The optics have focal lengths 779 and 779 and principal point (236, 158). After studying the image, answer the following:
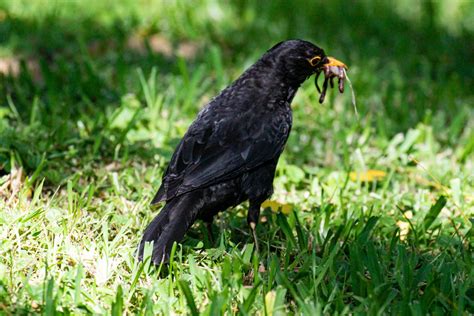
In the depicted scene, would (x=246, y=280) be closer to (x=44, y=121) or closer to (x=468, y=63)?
(x=44, y=121)

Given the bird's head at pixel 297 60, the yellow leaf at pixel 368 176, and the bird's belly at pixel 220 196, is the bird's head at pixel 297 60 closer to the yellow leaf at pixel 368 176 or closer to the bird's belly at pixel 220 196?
the bird's belly at pixel 220 196

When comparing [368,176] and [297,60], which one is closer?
[297,60]

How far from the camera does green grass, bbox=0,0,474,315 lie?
3.64 m

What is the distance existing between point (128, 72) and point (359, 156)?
92.0 inches

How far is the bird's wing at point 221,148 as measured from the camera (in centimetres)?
417

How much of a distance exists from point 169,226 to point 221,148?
0.60 metres

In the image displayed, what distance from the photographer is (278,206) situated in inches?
195

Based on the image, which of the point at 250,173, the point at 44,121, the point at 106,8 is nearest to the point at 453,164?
the point at 250,173

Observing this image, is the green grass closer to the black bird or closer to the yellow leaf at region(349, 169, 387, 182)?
the yellow leaf at region(349, 169, 387, 182)

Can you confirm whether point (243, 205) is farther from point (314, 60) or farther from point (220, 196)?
point (314, 60)

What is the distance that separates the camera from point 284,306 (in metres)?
3.42

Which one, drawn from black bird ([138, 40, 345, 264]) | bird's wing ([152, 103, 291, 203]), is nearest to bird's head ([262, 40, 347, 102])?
black bird ([138, 40, 345, 264])

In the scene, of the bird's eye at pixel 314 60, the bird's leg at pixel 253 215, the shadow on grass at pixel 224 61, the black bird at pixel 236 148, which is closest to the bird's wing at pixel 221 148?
the black bird at pixel 236 148

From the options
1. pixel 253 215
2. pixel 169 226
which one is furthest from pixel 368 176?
pixel 169 226
